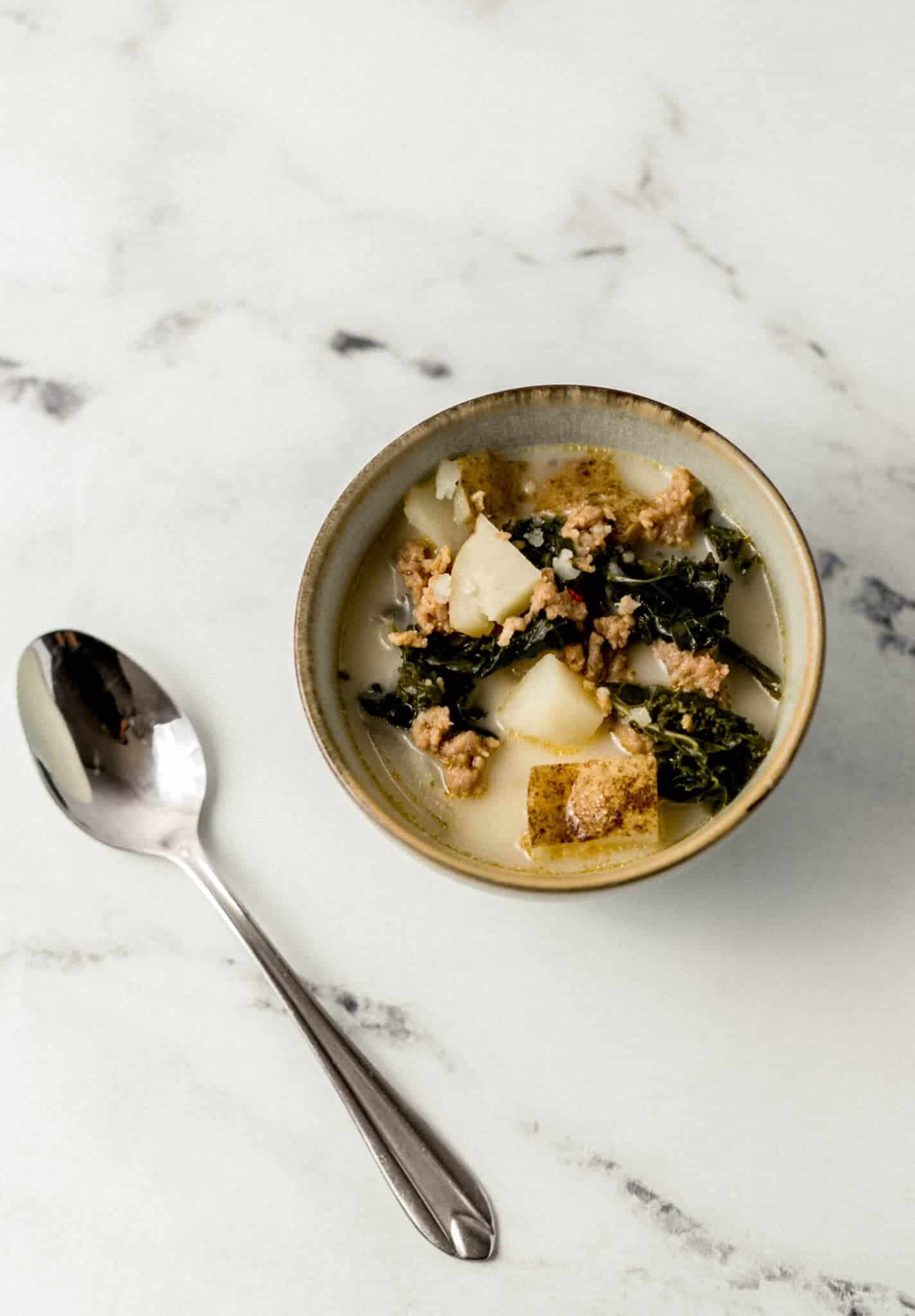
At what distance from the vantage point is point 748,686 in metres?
2.54

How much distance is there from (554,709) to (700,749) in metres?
0.27

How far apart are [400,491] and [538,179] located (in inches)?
37.6

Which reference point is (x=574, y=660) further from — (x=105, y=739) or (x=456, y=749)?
(x=105, y=739)

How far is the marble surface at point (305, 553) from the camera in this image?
263 cm

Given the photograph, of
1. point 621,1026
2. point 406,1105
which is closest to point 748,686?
point 621,1026

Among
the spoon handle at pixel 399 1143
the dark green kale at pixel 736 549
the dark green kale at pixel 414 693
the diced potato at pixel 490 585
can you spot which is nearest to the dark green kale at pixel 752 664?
the dark green kale at pixel 736 549

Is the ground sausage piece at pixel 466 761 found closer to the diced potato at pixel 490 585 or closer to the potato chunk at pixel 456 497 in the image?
the diced potato at pixel 490 585

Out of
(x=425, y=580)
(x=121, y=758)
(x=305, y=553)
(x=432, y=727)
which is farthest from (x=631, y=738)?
(x=121, y=758)

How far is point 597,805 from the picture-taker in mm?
2391

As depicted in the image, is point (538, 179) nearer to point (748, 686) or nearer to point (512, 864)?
point (748, 686)

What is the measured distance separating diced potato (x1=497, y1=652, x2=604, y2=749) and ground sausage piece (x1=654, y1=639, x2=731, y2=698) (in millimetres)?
158

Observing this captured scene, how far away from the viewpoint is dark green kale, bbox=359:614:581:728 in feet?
8.32

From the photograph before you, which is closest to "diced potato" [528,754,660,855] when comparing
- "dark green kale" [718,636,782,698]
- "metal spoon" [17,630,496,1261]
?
"dark green kale" [718,636,782,698]

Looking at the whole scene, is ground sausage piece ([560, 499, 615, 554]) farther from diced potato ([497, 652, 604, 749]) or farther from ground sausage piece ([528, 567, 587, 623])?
diced potato ([497, 652, 604, 749])
